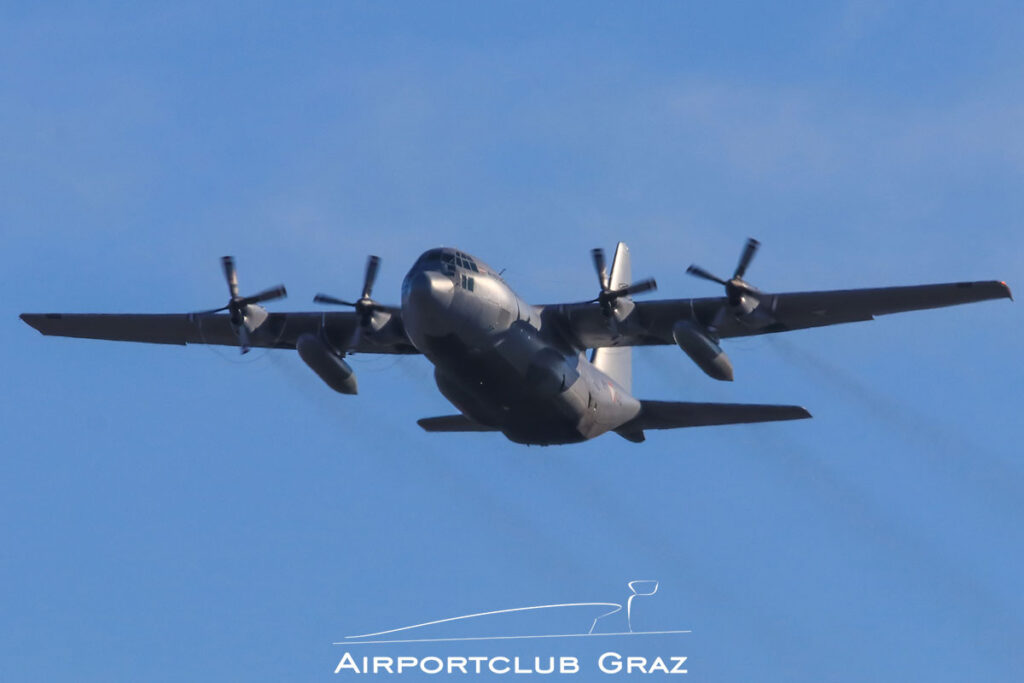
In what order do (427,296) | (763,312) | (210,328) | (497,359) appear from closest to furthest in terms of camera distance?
(427,296) → (497,359) → (763,312) → (210,328)

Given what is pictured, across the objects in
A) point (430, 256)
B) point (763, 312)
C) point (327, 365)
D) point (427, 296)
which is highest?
point (430, 256)

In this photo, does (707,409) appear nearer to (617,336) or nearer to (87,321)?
(617,336)

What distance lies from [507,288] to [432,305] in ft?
8.75

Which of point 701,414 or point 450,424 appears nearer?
point 701,414

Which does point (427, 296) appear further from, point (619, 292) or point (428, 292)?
point (619, 292)

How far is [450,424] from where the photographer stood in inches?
1401

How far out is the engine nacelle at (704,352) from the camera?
1256 inches

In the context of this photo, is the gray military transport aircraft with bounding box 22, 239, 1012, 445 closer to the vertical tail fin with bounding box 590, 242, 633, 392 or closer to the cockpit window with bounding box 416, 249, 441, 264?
the cockpit window with bounding box 416, 249, 441, 264

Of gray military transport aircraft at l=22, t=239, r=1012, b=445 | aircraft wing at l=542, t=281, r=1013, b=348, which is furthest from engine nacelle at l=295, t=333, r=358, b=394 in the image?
aircraft wing at l=542, t=281, r=1013, b=348

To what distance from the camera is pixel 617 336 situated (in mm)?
34469

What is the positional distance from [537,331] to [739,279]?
4711 millimetres

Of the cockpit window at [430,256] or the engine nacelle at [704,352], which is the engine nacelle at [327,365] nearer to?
the cockpit window at [430,256]

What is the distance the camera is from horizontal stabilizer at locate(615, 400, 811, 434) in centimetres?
3300

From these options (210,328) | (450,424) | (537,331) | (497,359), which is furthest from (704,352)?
(210,328)
